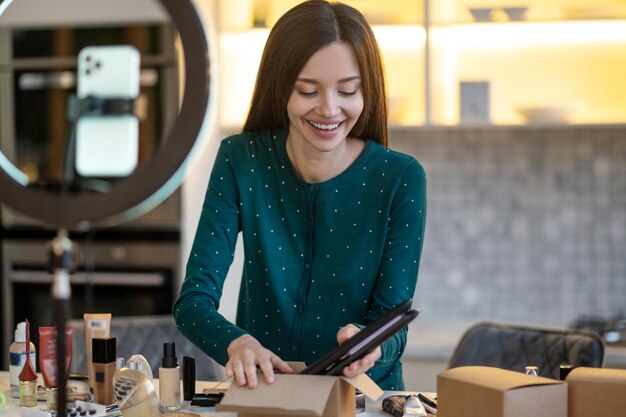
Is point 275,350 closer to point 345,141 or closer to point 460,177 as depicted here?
point 345,141

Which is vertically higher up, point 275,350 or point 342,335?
point 342,335

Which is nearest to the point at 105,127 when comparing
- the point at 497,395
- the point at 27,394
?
the point at 497,395

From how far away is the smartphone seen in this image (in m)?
0.74

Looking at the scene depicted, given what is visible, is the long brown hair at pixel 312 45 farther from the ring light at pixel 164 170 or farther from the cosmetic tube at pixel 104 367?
the ring light at pixel 164 170

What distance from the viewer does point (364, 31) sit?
1.48m

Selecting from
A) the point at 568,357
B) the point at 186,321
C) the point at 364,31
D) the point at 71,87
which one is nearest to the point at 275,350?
the point at 186,321

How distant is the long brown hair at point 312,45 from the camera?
145 cm

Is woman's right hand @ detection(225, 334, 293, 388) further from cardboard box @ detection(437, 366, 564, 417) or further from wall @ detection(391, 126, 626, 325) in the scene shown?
wall @ detection(391, 126, 626, 325)

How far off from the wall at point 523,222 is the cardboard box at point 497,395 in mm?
2194

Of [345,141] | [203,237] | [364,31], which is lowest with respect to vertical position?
[203,237]

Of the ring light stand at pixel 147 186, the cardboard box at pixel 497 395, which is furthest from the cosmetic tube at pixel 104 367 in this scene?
the ring light stand at pixel 147 186

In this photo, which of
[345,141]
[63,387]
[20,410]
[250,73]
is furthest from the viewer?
[250,73]

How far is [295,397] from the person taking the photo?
109cm

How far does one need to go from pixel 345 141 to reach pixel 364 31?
0.23 meters
